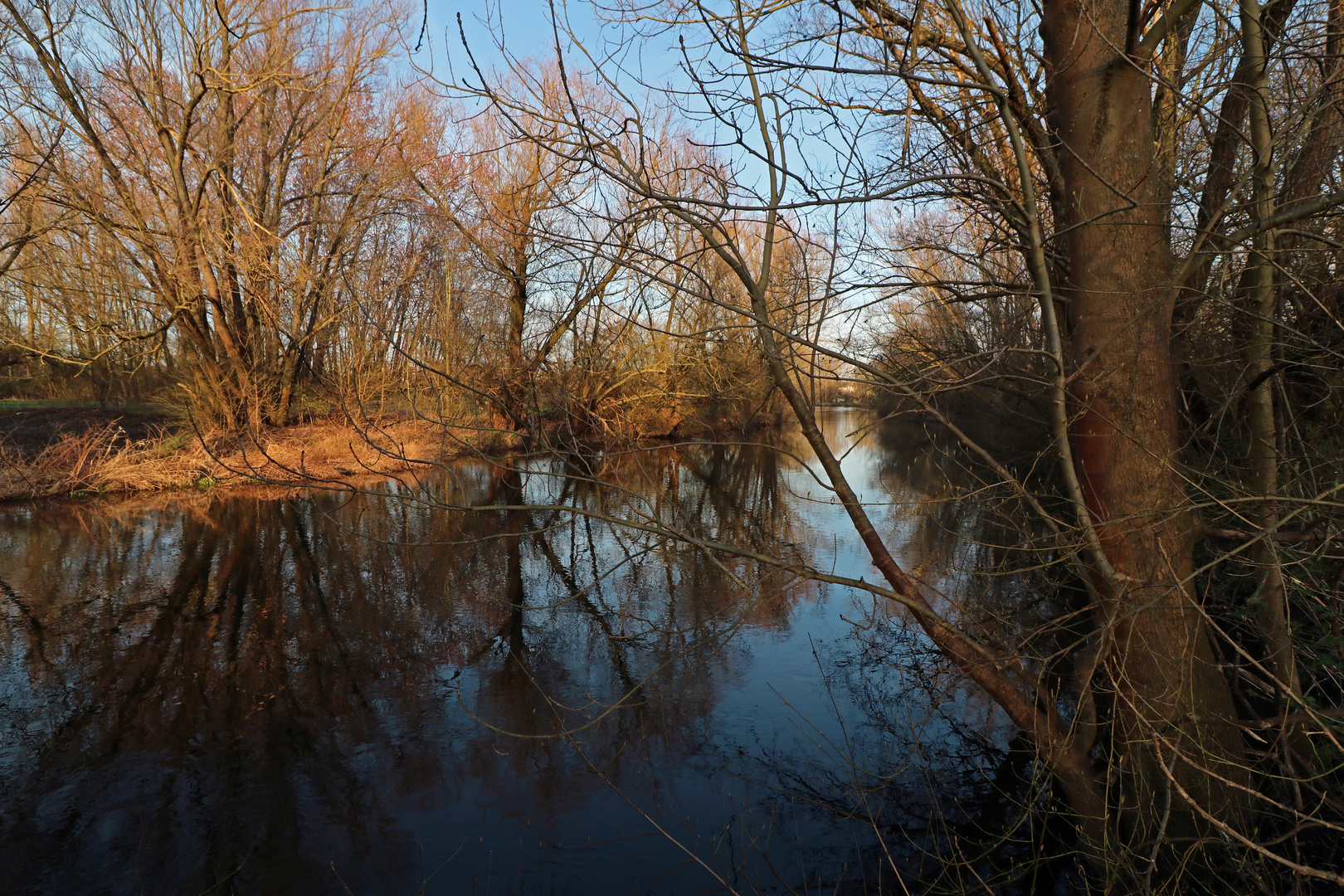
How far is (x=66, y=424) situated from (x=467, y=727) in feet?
58.5

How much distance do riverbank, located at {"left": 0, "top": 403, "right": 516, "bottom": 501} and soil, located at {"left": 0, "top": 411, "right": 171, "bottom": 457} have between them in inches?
1.2

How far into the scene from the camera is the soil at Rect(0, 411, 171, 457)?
15750 millimetres

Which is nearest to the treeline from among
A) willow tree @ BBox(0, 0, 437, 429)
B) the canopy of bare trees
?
willow tree @ BBox(0, 0, 437, 429)

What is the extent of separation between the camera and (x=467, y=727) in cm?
509

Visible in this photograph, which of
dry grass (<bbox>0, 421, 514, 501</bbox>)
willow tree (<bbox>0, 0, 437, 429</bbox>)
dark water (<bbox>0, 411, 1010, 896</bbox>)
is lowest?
dark water (<bbox>0, 411, 1010, 896</bbox>)

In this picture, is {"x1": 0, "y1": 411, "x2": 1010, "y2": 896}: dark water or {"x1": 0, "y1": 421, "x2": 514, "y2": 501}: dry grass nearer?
{"x1": 0, "y1": 411, "x2": 1010, "y2": 896}: dark water

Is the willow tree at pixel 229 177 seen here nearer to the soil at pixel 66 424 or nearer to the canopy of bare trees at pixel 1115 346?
the soil at pixel 66 424

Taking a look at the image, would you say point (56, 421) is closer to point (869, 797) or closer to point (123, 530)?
point (123, 530)

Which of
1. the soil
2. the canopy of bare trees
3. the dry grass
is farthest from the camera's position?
the soil

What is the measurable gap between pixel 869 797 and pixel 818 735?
2.53 ft

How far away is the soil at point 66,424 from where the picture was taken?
15.8 m

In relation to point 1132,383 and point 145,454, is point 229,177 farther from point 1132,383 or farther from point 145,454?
point 1132,383

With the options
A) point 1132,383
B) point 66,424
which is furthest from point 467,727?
point 66,424

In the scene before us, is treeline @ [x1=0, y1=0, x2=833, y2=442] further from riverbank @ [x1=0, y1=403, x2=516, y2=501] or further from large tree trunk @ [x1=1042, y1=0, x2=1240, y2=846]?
large tree trunk @ [x1=1042, y1=0, x2=1240, y2=846]
